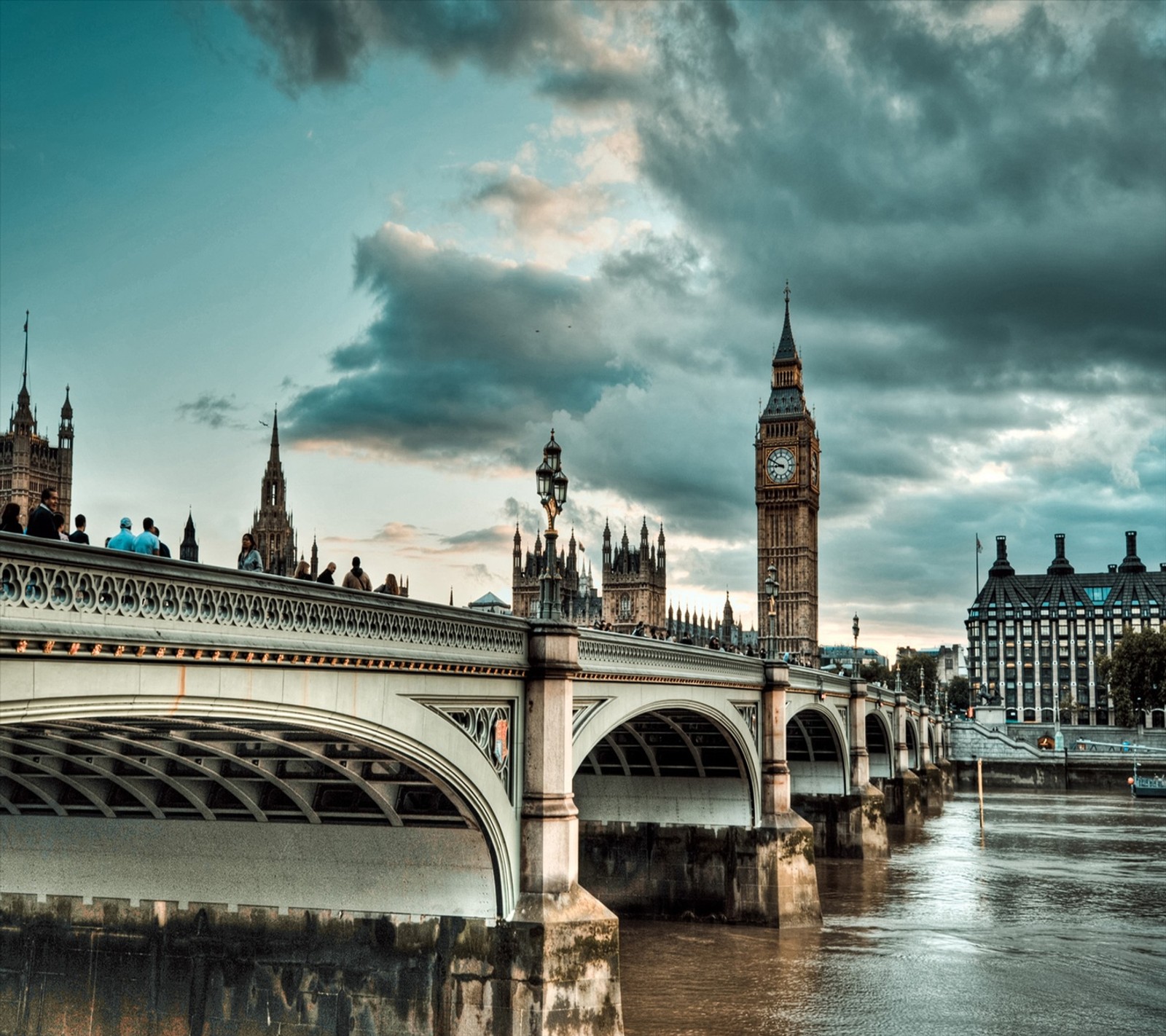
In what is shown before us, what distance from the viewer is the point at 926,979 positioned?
98.5 ft

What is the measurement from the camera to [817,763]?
55875 millimetres

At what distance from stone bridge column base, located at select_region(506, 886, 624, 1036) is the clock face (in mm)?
145448

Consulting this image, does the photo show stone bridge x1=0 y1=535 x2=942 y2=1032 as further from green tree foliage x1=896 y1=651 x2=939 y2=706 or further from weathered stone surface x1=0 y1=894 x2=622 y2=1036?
green tree foliage x1=896 y1=651 x2=939 y2=706

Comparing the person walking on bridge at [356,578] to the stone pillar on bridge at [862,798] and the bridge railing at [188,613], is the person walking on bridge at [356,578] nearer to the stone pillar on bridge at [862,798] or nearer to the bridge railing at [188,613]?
the bridge railing at [188,613]

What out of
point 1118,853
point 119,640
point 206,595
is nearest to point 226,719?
point 206,595

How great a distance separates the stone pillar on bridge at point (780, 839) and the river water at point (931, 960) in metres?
0.73

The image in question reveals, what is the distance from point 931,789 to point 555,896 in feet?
240

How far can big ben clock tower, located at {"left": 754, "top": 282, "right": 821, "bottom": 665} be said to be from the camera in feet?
528

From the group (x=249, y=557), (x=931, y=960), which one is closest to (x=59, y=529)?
(x=249, y=557)

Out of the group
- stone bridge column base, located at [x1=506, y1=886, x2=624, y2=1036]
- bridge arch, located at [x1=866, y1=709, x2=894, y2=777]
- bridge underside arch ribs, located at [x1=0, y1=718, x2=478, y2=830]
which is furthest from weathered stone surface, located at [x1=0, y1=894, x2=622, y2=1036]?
bridge arch, located at [x1=866, y1=709, x2=894, y2=777]

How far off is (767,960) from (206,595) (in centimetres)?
2260

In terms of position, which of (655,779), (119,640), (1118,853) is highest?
(119,640)

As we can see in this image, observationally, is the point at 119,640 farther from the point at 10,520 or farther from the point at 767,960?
the point at 767,960

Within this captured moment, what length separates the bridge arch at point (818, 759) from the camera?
53.6 m
